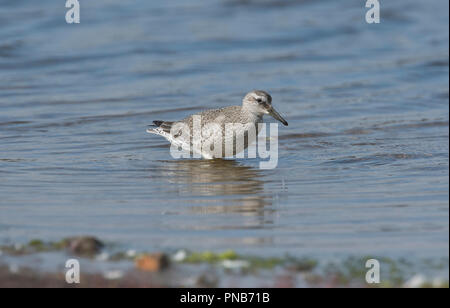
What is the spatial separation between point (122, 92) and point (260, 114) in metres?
4.66

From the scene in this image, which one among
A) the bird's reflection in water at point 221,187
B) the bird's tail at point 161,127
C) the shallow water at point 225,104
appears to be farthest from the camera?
the bird's tail at point 161,127

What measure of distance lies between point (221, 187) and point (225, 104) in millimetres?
4693

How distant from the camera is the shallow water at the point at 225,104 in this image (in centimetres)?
639

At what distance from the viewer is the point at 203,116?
9.37m

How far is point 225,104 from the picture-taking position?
12508 millimetres

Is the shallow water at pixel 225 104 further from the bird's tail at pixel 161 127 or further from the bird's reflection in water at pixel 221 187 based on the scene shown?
the bird's tail at pixel 161 127

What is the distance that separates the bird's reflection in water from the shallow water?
0.03 m

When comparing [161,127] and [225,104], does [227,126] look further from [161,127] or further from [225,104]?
[225,104]

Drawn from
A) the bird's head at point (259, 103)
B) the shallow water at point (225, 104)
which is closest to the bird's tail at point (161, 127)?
the shallow water at point (225, 104)

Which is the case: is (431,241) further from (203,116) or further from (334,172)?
(203,116)

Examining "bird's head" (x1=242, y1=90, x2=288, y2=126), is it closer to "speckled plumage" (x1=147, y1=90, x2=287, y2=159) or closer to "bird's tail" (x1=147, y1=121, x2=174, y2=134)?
"speckled plumage" (x1=147, y1=90, x2=287, y2=159)

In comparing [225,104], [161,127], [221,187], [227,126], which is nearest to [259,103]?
[227,126]

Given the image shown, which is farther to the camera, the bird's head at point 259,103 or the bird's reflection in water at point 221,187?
the bird's head at point 259,103

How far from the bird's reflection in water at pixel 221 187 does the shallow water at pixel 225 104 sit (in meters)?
0.03
